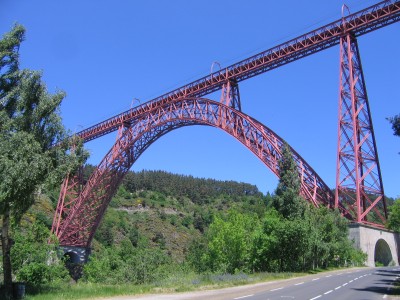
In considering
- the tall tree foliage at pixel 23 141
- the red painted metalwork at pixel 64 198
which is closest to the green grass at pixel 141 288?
the tall tree foliage at pixel 23 141

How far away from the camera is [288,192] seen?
31.0 metres

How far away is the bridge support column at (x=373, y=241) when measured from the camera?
107 feet

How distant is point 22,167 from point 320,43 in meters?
27.0

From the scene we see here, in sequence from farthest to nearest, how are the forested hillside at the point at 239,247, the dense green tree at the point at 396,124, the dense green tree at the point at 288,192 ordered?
the dense green tree at the point at 288,192 → the forested hillside at the point at 239,247 → the dense green tree at the point at 396,124

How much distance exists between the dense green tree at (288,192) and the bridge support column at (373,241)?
517 cm

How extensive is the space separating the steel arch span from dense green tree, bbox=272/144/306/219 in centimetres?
158

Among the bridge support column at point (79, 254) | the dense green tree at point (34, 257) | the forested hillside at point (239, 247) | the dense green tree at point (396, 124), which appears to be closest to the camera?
the dense green tree at point (396, 124)

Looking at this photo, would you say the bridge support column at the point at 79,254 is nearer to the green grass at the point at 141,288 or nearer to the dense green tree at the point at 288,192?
the dense green tree at the point at 288,192

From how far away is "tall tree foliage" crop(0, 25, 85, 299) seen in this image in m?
16.1

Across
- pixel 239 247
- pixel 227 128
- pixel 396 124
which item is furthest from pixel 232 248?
pixel 396 124

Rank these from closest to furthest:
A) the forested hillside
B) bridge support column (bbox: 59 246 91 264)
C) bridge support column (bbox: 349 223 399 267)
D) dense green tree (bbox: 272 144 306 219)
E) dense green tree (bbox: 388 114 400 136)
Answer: dense green tree (bbox: 388 114 400 136) < the forested hillside < dense green tree (bbox: 272 144 306 219) < bridge support column (bbox: 349 223 399 267) < bridge support column (bbox: 59 246 91 264)

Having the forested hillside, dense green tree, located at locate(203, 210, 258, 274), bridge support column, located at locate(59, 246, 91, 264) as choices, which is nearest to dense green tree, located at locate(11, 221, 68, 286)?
the forested hillside

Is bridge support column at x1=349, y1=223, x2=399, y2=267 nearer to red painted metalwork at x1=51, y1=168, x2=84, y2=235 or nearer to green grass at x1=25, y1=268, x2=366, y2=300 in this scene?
green grass at x1=25, y1=268, x2=366, y2=300

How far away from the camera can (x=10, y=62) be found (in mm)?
18156
